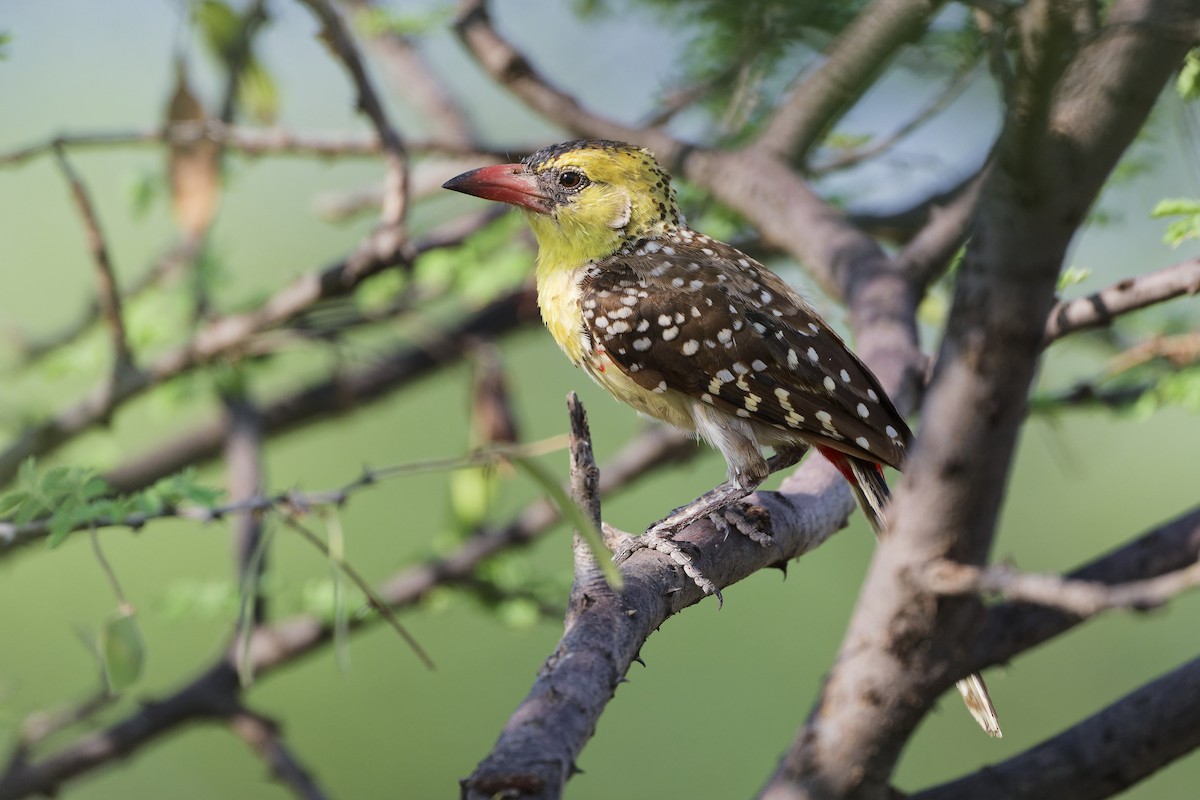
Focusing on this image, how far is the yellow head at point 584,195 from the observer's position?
152 inches

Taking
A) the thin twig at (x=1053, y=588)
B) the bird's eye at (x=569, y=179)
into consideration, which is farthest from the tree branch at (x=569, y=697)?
the bird's eye at (x=569, y=179)

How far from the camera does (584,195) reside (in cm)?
389

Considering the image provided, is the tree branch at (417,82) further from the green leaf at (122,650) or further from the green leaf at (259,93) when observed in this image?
the green leaf at (122,650)

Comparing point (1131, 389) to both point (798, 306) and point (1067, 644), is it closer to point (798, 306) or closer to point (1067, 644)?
Result: point (798, 306)

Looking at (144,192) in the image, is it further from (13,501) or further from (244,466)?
(13,501)

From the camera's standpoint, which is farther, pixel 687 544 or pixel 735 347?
pixel 735 347

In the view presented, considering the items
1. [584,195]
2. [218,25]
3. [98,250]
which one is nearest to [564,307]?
[584,195]

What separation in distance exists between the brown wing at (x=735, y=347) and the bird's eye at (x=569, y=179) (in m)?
0.36

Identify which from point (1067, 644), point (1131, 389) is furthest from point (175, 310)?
point (1067, 644)

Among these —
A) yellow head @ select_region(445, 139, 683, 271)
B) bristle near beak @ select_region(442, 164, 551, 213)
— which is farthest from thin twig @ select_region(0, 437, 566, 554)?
bristle near beak @ select_region(442, 164, 551, 213)

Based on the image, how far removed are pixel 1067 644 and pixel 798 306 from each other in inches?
277

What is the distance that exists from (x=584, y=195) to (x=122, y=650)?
192 centimetres

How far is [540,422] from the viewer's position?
9.36m

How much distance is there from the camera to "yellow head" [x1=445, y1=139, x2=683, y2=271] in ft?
12.7
